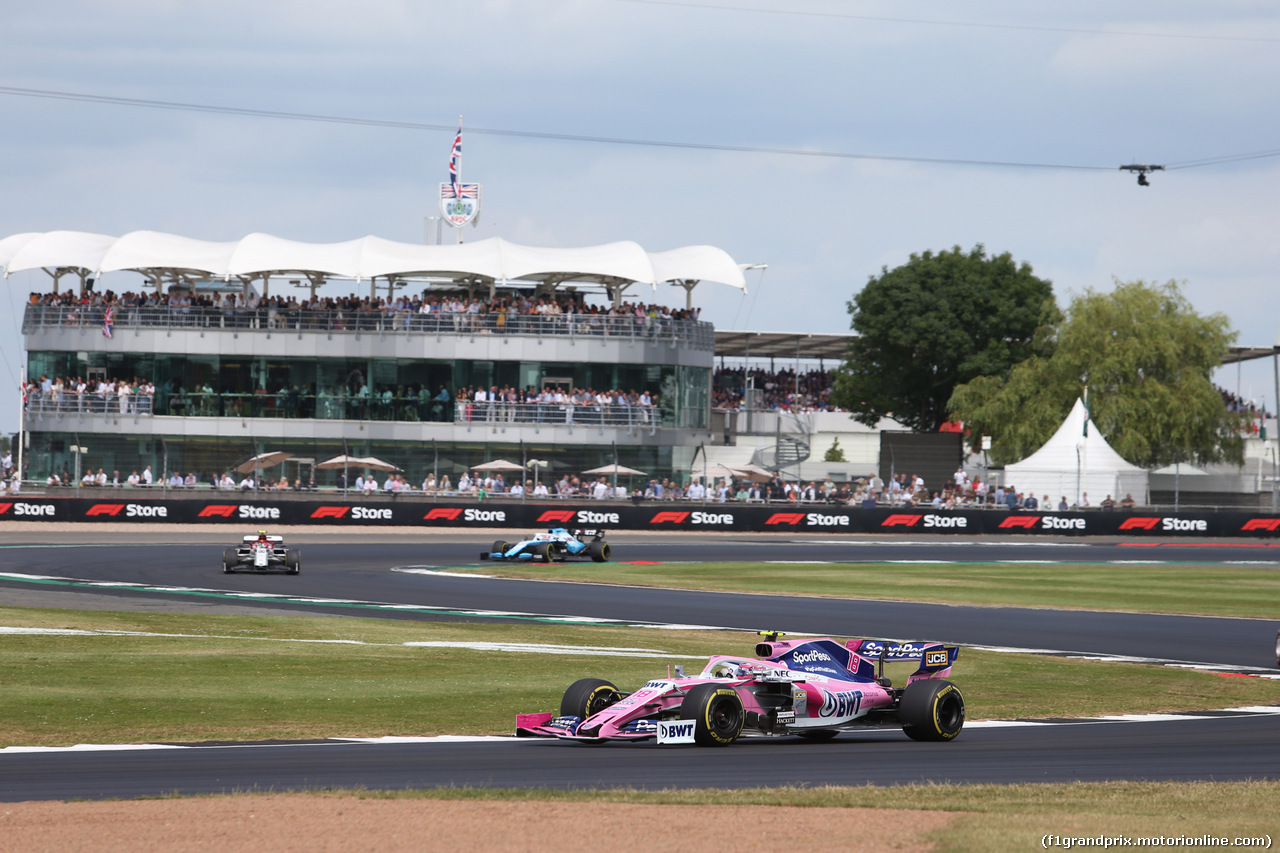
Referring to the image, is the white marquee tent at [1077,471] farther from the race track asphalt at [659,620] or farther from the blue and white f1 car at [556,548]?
the blue and white f1 car at [556,548]

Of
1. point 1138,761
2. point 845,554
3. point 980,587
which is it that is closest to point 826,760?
point 1138,761

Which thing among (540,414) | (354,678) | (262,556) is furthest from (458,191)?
(354,678)

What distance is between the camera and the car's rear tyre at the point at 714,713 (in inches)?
486

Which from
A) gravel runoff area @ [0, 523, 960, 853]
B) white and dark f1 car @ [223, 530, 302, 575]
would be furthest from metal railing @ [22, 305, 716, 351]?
gravel runoff area @ [0, 523, 960, 853]

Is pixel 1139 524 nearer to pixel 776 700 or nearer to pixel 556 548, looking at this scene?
pixel 556 548

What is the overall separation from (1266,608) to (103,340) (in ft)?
163

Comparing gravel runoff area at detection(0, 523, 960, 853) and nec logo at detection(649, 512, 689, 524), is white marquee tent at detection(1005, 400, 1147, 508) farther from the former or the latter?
gravel runoff area at detection(0, 523, 960, 853)

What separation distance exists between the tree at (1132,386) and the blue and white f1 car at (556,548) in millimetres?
32575

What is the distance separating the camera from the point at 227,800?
9602mm

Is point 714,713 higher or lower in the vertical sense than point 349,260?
lower

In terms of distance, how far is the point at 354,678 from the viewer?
54.9 feet

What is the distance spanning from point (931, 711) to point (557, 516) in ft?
130

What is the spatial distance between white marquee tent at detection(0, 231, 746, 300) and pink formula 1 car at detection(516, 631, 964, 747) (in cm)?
5096

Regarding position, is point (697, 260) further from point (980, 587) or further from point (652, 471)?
point (980, 587)
